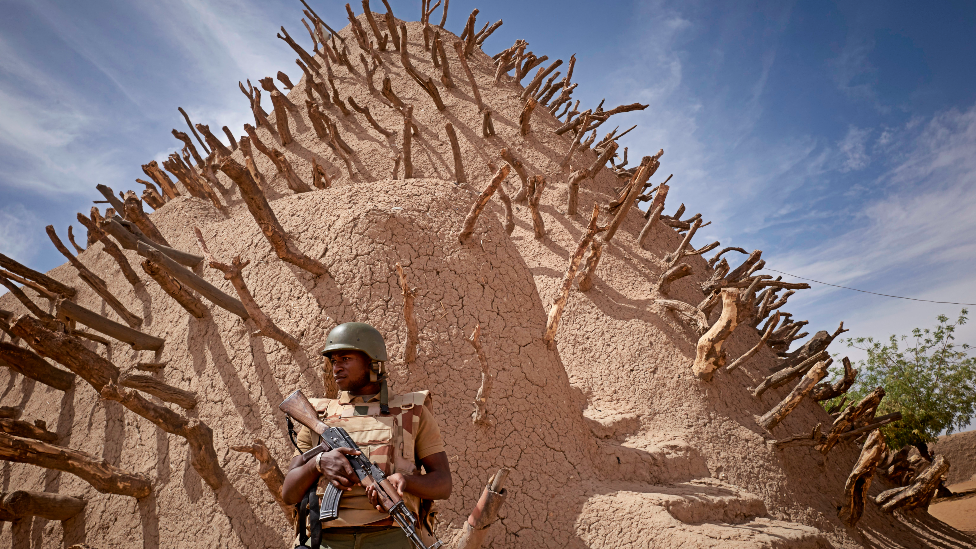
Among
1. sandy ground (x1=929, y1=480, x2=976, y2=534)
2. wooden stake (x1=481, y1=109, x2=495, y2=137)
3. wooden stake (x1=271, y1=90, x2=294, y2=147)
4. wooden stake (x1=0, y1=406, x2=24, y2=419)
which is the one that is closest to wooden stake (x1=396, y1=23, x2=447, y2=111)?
wooden stake (x1=481, y1=109, x2=495, y2=137)

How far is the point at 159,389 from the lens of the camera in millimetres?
4324

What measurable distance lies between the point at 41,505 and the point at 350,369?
354 cm

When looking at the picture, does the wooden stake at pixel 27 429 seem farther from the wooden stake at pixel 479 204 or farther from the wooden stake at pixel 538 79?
the wooden stake at pixel 538 79

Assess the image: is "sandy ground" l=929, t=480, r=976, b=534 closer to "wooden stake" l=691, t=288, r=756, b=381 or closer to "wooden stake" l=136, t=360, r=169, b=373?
"wooden stake" l=691, t=288, r=756, b=381

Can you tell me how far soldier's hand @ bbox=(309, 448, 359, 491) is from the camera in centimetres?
221

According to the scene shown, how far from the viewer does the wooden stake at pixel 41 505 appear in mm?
3789

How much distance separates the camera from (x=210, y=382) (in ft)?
15.3

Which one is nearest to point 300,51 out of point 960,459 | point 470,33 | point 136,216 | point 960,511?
point 470,33

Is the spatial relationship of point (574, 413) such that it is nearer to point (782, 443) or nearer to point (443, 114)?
point (782, 443)

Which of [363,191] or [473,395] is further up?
[363,191]

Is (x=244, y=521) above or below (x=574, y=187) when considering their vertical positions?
below

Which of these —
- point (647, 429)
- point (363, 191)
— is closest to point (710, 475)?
point (647, 429)

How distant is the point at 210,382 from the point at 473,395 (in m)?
2.41

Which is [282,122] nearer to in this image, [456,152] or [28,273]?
[456,152]
